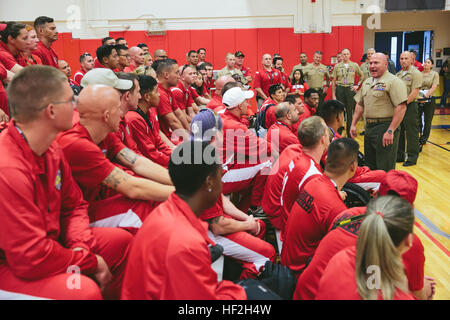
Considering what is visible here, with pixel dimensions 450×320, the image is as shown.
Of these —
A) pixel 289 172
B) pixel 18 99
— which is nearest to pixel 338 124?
pixel 289 172

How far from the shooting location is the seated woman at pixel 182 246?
4.59ft

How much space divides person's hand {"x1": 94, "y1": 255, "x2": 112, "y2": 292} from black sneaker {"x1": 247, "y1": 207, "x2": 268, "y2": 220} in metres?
2.08

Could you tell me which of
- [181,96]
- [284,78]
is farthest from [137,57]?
[284,78]

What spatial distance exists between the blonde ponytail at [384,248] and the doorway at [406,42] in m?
13.6

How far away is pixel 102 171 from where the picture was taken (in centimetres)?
228

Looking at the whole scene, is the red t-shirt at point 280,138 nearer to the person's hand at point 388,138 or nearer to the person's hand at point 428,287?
the person's hand at point 388,138

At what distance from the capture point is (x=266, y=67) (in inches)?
374

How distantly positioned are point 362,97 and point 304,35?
24.7ft

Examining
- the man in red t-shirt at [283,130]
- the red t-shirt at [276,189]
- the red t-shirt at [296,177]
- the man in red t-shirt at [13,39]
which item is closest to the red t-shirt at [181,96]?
the man in red t-shirt at [283,130]

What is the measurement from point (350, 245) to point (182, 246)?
0.95 metres

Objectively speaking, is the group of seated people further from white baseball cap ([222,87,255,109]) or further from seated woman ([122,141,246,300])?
white baseball cap ([222,87,255,109])

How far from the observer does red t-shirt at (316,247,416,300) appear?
1501 mm

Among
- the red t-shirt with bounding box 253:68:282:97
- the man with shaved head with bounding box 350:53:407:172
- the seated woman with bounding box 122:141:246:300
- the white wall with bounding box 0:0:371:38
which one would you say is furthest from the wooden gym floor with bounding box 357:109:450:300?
the white wall with bounding box 0:0:371:38
